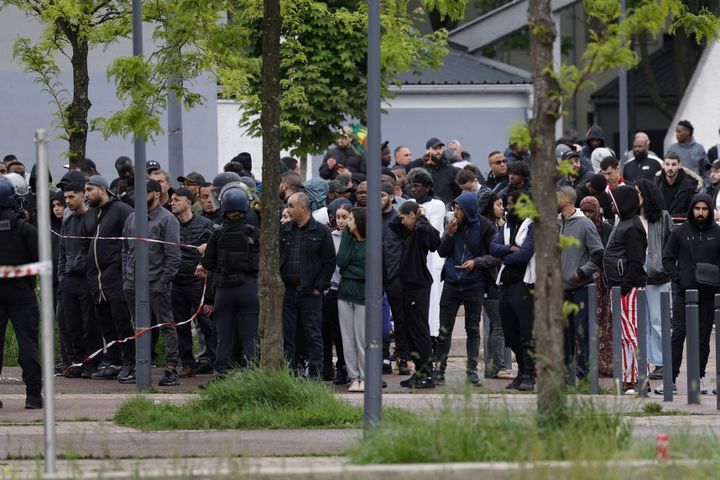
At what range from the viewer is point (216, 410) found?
12945mm

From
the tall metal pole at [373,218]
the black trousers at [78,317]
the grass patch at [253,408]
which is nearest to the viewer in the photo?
the tall metal pole at [373,218]

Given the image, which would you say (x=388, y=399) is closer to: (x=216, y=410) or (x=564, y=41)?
(x=216, y=410)

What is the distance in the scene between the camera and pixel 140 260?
52.2 feet

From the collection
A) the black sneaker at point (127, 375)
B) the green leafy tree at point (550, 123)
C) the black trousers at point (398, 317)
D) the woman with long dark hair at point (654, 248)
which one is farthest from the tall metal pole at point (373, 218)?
the black sneaker at point (127, 375)

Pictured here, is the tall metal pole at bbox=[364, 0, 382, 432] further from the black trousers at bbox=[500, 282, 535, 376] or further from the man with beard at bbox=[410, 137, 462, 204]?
the man with beard at bbox=[410, 137, 462, 204]

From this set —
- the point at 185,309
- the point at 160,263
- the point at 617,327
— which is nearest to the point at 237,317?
the point at 160,263

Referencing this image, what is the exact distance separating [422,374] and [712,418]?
134 inches

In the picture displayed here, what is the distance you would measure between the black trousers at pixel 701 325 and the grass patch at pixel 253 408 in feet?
12.8

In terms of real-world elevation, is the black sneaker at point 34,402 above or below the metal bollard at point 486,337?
below

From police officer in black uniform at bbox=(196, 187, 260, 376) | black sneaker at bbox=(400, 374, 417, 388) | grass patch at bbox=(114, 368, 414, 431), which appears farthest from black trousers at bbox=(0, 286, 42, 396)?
black sneaker at bbox=(400, 374, 417, 388)

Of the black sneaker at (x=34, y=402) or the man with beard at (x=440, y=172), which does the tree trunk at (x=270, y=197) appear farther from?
the man with beard at (x=440, y=172)

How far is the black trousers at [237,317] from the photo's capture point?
51.2 feet

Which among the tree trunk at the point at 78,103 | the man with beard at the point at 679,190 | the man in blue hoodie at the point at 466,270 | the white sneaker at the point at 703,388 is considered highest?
the tree trunk at the point at 78,103

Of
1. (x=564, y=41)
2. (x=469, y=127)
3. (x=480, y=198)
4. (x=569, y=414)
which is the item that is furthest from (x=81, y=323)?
(x=564, y=41)
